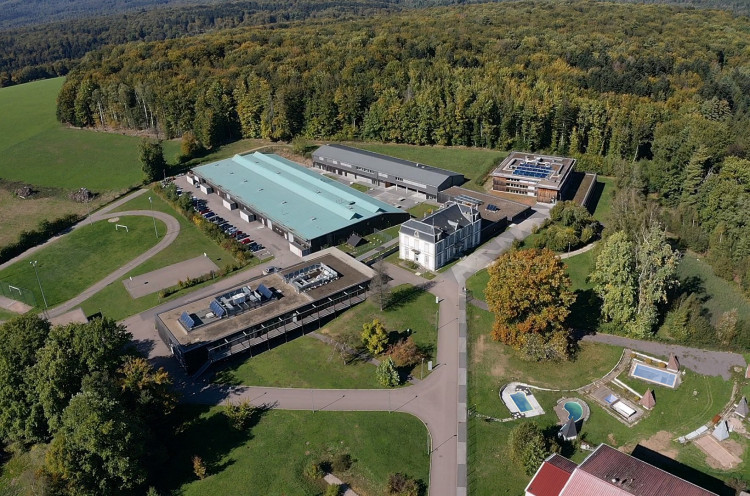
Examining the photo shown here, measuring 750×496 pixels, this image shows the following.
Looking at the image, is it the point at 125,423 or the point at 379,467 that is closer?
the point at 125,423

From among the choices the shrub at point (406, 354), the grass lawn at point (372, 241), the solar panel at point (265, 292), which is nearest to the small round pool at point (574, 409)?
the shrub at point (406, 354)

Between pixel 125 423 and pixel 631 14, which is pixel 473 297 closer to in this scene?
pixel 125 423

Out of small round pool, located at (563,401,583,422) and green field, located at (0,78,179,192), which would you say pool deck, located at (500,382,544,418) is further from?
green field, located at (0,78,179,192)

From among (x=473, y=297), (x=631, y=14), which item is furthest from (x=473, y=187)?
(x=631, y=14)

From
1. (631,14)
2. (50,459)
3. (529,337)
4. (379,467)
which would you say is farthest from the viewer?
(631,14)

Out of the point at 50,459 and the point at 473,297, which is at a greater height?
the point at 50,459

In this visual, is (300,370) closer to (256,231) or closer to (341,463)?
(341,463)

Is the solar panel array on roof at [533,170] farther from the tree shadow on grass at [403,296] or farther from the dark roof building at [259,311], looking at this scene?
the dark roof building at [259,311]

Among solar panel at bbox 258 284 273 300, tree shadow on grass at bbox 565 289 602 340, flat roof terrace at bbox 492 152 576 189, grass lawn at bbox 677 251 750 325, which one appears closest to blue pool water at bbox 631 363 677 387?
tree shadow on grass at bbox 565 289 602 340
